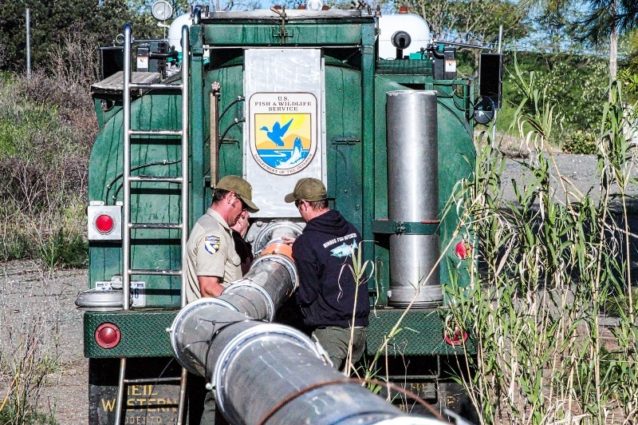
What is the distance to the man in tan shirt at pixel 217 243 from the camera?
624cm

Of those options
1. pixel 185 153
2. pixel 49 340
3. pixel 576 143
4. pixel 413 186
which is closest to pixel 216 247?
pixel 185 153

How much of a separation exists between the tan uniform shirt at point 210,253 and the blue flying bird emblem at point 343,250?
587mm

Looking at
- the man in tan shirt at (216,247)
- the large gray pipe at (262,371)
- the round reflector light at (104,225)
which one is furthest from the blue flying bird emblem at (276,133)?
the large gray pipe at (262,371)

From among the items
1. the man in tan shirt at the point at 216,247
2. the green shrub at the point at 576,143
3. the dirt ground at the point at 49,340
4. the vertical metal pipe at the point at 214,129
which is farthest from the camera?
the green shrub at the point at 576,143

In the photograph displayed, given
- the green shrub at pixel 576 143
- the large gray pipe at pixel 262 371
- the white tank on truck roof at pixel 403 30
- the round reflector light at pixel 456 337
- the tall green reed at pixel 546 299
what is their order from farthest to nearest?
1. the green shrub at pixel 576 143
2. the white tank on truck roof at pixel 403 30
3. the round reflector light at pixel 456 337
4. the tall green reed at pixel 546 299
5. the large gray pipe at pixel 262 371

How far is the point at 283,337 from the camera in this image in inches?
146

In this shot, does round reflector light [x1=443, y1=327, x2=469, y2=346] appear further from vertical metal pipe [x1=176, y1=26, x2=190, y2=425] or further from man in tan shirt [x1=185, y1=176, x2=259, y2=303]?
vertical metal pipe [x1=176, y1=26, x2=190, y2=425]

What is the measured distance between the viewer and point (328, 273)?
630cm

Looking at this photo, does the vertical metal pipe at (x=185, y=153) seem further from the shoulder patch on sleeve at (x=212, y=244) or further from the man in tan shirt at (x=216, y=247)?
the shoulder patch on sleeve at (x=212, y=244)

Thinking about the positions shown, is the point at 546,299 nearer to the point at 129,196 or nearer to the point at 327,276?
the point at 327,276

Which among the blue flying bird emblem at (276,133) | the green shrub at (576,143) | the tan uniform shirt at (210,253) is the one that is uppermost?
the green shrub at (576,143)

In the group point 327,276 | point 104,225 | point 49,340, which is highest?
point 104,225

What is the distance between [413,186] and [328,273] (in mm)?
712

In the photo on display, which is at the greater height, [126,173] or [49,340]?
[126,173]
